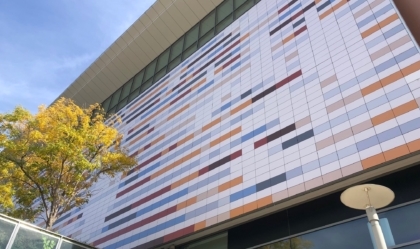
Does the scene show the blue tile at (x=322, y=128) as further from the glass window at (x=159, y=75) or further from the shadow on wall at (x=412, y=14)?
the glass window at (x=159, y=75)

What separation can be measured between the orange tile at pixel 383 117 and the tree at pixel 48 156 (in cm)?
966

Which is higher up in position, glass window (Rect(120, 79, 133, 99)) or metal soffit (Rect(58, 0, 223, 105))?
metal soffit (Rect(58, 0, 223, 105))

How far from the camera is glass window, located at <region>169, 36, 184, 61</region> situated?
2813cm

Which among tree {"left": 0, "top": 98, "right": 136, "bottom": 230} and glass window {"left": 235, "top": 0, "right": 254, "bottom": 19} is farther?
glass window {"left": 235, "top": 0, "right": 254, "bottom": 19}

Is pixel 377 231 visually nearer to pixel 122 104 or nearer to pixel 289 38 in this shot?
pixel 289 38

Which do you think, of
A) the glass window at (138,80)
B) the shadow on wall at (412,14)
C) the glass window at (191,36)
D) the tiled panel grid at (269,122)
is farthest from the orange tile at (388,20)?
the glass window at (138,80)

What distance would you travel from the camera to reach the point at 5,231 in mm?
9859

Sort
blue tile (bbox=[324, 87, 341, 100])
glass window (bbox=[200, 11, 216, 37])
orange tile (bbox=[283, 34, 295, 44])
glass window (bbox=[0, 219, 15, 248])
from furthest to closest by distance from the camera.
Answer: glass window (bbox=[200, 11, 216, 37]) → orange tile (bbox=[283, 34, 295, 44]) → blue tile (bbox=[324, 87, 341, 100]) → glass window (bbox=[0, 219, 15, 248])

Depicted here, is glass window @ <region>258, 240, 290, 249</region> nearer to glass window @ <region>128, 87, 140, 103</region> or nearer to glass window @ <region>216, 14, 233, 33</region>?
glass window @ <region>216, 14, 233, 33</region>

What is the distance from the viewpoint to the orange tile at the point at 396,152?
353 inches

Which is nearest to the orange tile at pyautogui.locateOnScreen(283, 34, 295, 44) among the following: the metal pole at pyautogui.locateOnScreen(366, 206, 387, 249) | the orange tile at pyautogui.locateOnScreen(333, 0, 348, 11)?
the orange tile at pyautogui.locateOnScreen(333, 0, 348, 11)

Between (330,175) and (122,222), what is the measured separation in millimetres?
11091

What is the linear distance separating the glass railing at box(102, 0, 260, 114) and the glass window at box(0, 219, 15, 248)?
18137mm

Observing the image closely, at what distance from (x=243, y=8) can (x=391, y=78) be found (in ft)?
48.6
